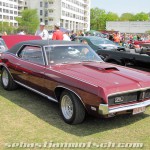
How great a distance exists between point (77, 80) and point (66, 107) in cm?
62

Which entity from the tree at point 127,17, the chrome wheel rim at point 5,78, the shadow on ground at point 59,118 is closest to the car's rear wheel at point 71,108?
the shadow on ground at point 59,118

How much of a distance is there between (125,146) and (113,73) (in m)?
1.46

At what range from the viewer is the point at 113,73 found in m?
5.21

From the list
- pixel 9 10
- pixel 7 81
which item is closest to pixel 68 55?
pixel 7 81

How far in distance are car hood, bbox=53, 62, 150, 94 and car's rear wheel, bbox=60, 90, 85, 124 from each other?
34 cm

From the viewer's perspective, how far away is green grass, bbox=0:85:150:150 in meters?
4.44

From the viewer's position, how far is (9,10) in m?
94.9

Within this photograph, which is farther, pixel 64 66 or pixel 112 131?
pixel 64 66

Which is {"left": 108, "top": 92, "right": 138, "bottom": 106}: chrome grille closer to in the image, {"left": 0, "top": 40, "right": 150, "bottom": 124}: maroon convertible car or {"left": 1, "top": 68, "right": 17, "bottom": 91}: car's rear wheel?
{"left": 0, "top": 40, "right": 150, "bottom": 124}: maroon convertible car

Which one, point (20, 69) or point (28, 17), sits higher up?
point (28, 17)

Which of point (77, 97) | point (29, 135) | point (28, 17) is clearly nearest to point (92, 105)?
point (77, 97)

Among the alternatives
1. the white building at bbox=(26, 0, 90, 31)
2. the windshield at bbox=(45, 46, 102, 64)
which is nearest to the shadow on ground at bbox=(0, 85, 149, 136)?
the windshield at bbox=(45, 46, 102, 64)

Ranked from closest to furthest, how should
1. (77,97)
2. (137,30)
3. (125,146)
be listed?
(125,146), (77,97), (137,30)

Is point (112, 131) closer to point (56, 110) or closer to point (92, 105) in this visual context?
point (92, 105)
